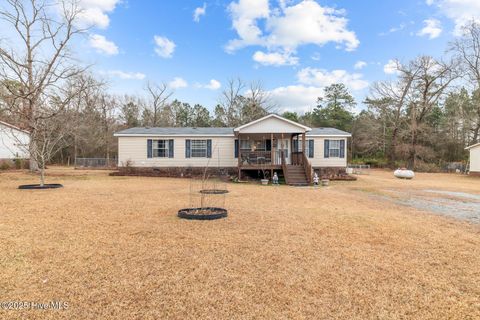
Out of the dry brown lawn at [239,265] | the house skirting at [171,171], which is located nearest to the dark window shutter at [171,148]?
the house skirting at [171,171]

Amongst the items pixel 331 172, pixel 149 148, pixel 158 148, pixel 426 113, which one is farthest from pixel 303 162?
pixel 426 113

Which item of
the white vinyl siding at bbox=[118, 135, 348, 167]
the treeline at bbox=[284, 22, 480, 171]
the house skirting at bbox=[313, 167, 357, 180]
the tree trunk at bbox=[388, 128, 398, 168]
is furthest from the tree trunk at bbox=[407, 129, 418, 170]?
the white vinyl siding at bbox=[118, 135, 348, 167]

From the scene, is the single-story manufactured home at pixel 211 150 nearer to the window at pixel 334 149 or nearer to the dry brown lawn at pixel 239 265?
the window at pixel 334 149

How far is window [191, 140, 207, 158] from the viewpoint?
19.5 m

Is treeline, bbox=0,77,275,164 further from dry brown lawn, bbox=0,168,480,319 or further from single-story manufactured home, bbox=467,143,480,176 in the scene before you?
dry brown lawn, bbox=0,168,480,319

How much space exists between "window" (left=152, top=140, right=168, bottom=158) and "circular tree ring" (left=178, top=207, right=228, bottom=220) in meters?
12.7

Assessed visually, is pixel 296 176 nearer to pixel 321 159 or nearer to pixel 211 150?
pixel 321 159

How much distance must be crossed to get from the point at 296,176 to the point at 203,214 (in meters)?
10.5

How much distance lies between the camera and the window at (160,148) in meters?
19.5

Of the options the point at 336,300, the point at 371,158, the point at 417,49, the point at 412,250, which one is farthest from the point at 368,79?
the point at 336,300

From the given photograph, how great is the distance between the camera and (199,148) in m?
19.6

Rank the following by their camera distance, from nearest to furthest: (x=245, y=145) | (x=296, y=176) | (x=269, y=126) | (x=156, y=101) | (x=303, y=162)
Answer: (x=296, y=176), (x=303, y=162), (x=269, y=126), (x=245, y=145), (x=156, y=101)

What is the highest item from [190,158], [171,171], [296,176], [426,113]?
[426,113]

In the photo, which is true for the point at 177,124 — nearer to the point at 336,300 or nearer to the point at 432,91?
the point at 432,91
